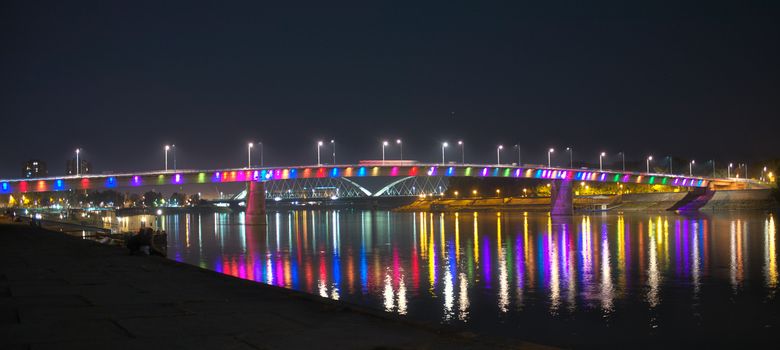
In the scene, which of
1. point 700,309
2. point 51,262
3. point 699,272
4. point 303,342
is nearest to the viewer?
point 303,342

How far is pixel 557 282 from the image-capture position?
29.4 meters

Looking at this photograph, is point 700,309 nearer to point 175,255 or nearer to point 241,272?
point 241,272

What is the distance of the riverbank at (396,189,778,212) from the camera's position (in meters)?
129

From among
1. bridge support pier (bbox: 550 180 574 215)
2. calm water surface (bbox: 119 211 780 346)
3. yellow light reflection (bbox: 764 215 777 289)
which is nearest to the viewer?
calm water surface (bbox: 119 211 780 346)

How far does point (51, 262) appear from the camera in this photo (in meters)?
25.3

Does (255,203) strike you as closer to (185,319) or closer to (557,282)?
(557,282)

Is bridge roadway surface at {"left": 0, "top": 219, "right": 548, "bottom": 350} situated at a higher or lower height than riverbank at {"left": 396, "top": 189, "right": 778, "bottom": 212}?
higher

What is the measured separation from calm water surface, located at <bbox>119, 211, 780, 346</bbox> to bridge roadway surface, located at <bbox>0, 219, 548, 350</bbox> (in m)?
5.47

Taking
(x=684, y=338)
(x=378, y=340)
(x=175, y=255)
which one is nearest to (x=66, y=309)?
(x=378, y=340)

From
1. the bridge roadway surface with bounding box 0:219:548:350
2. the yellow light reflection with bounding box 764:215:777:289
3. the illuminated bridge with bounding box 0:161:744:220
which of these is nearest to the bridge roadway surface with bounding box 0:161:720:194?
the illuminated bridge with bounding box 0:161:744:220

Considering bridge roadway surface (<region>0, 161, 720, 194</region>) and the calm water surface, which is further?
bridge roadway surface (<region>0, 161, 720, 194</region>)

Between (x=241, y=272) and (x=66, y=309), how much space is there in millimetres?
22939

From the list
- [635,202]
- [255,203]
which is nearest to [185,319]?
[255,203]

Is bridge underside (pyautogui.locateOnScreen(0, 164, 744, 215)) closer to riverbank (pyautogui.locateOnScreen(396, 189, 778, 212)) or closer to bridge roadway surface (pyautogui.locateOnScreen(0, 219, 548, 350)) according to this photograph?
riverbank (pyautogui.locateOnScreen(396, 189, 778, 212))
